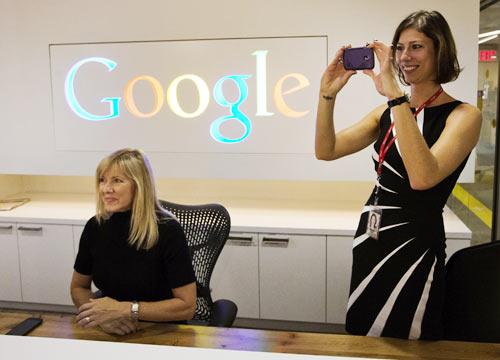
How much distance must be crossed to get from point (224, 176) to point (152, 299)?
1.75 m

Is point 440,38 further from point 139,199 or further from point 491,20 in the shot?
point 491,20

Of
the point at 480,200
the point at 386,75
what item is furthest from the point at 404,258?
the point at 480,200

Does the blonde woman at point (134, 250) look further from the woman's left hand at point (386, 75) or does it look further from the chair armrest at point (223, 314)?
the woman's left hand at point (386, 75)

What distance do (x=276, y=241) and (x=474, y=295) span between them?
1626 millimetres

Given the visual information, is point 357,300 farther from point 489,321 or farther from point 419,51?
point 419,51

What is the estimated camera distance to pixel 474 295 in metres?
1.86

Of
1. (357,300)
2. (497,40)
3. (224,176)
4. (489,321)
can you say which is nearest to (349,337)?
(357,300)

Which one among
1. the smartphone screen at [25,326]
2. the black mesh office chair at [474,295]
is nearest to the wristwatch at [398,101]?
the black mesh office chair at [474,295]

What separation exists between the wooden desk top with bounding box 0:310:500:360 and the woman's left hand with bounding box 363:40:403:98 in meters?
0.74

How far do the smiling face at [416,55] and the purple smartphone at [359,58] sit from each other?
0.20 m

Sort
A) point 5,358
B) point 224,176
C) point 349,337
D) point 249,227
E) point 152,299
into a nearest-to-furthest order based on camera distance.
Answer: point 5,358
point 349,337
point 152,299
point 249,227
point 224,176

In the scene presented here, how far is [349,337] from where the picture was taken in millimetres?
1493

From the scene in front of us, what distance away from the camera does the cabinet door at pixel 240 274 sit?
344 cm

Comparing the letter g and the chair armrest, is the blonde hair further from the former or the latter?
the letter g
